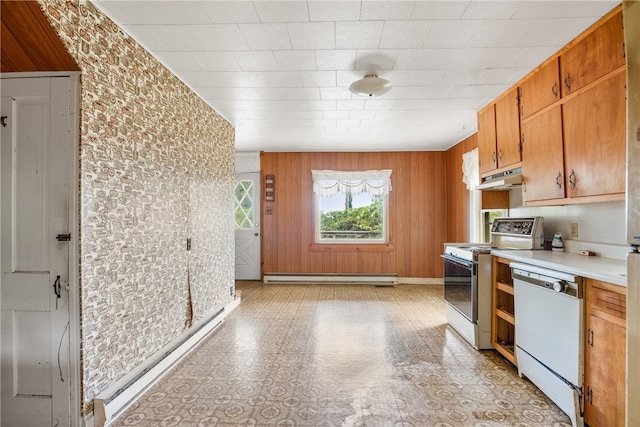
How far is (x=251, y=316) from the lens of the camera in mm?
3758

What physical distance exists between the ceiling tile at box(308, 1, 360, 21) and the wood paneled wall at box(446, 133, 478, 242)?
3.25 m

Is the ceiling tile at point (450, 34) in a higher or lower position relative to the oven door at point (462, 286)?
higher

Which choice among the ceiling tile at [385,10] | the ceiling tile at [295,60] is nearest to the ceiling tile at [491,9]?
the ceiling tile at [385,10]

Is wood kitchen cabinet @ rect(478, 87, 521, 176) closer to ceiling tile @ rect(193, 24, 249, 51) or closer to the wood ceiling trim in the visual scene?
ceiling tile @ rect(193, 24, 249, 51)

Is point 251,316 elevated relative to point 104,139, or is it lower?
lower

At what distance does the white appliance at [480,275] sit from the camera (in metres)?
2.76

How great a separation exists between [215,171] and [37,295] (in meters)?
2.10

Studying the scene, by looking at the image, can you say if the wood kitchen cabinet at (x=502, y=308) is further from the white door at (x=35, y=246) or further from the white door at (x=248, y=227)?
the white door at (x=248, y=227)

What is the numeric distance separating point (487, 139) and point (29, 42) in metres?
3.77

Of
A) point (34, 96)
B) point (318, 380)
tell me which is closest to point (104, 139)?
point (34, 96)

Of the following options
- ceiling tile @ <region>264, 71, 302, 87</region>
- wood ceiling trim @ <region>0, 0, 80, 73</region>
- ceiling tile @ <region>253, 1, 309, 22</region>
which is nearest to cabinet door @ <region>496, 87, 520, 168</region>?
ceiling tile @ <region>264, 71, 302, 87</region>

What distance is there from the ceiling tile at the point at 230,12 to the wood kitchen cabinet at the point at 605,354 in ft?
8.10

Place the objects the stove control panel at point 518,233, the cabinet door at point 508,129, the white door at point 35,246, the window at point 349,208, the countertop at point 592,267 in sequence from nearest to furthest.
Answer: the countertop at point 592,267, the white door at point 35,246, the stove control panel at point 518,233, the cabinet door at point 508,129, the window at point 349,208

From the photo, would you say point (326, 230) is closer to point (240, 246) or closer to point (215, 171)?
point (240, 246)
